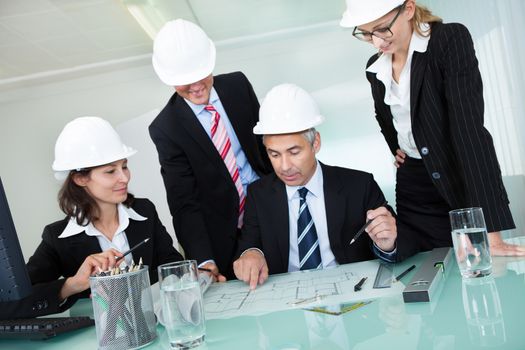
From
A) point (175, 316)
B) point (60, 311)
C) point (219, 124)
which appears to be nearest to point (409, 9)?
point (219, 124)

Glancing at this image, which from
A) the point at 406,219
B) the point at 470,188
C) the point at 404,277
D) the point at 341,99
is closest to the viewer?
the point at 404,277

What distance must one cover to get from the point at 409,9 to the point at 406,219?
930 millimetres

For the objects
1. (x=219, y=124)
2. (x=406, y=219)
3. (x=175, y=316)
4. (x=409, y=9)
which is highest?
(x=409, y=9)

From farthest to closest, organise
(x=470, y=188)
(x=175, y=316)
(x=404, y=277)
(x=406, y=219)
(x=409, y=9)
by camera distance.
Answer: (x=406, y=219) < (x=409, y=9) < (x=470, y=188) < (x=404, y=277) < (x=175, y=316)

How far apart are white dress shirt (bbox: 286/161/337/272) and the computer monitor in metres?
1.08

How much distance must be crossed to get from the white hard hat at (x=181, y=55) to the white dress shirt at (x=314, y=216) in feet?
2.27

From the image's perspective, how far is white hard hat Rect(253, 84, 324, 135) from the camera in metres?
2.38

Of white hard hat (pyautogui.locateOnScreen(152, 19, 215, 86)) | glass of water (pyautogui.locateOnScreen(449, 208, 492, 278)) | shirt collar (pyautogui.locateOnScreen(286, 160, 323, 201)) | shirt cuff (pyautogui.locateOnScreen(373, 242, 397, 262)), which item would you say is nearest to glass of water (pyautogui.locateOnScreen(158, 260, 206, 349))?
glass of water (pyautogui.locateOnScreen(449, 208, 492, 278))

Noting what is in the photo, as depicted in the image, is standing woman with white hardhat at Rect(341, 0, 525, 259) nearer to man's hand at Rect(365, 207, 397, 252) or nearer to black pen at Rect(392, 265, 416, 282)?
man's hand at Rect(365, 207, 397, 252)

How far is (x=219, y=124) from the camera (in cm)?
285

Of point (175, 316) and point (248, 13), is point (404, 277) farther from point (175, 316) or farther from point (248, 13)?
point (248, 13)

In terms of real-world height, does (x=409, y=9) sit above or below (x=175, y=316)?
above

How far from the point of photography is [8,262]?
1.57m

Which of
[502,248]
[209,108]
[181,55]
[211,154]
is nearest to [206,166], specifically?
[211,154]
